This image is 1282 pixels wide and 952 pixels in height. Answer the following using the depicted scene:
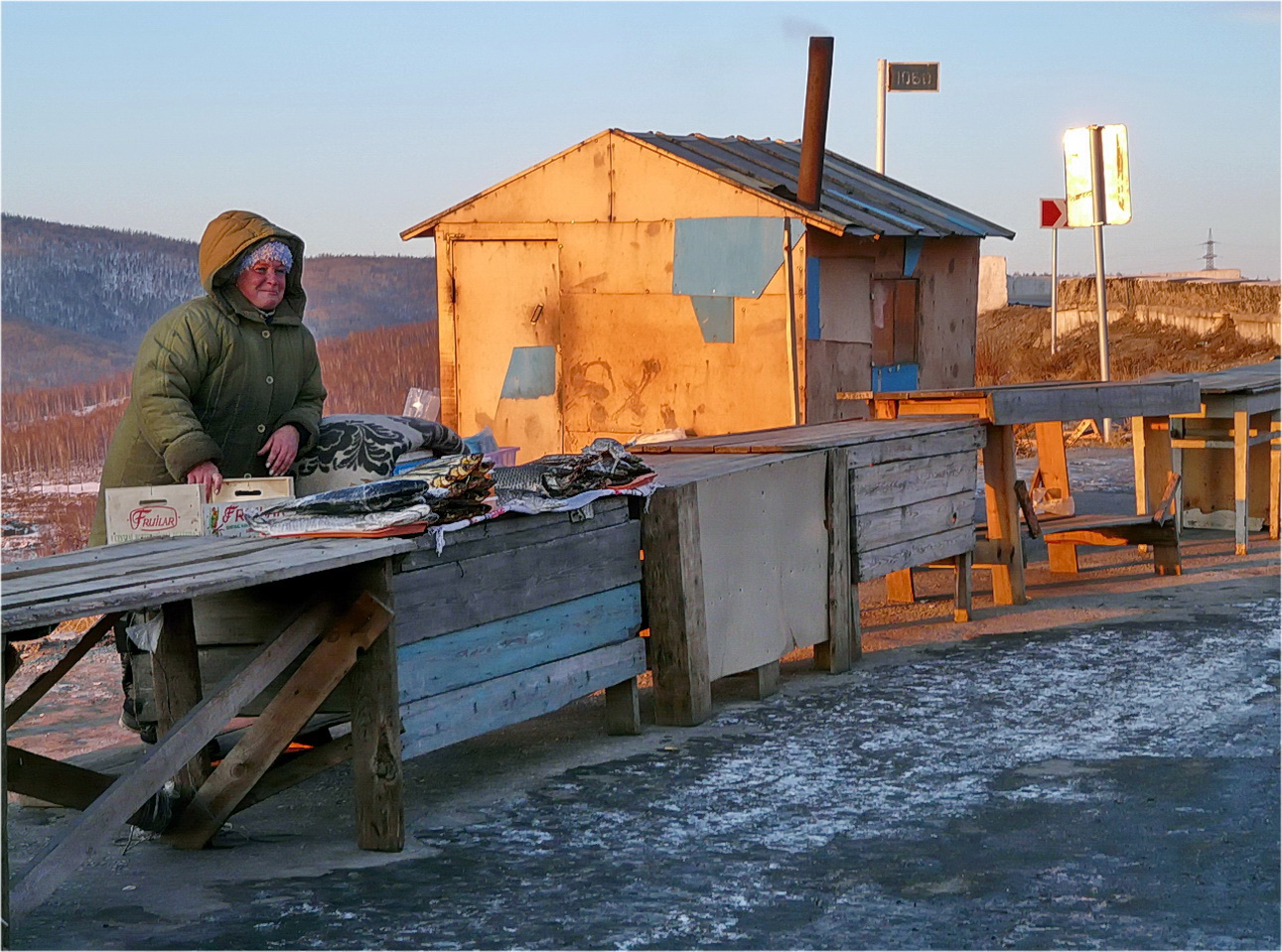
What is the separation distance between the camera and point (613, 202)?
534 inches

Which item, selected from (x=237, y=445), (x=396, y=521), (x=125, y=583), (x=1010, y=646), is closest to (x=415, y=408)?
(x=1010, y=646)

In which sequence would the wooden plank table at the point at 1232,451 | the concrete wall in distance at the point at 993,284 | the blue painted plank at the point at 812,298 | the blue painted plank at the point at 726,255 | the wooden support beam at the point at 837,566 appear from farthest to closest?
the concrete wall in distance at the point at 993,284 → the blue painted plank at the point at 726,255 → the blue painted plank at the point at 812,298 → the wooden plank table at the point at 1232,451 → the wooden support beam at the point at 837,566

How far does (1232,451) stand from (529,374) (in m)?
5.76

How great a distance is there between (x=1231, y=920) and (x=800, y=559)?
11.3 feet

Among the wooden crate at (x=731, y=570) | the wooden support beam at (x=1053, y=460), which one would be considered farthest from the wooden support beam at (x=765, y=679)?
the wooden support beam at (x=1053, y=460)

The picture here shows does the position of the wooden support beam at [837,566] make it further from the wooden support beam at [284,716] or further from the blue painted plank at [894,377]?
the blue painted plank at [894,377]

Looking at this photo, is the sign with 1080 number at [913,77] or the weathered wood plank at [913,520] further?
the sign with 1080 number at [913,77]

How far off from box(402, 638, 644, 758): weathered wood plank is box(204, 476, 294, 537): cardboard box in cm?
81

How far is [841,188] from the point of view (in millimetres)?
14367

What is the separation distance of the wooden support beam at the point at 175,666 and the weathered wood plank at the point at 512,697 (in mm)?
681

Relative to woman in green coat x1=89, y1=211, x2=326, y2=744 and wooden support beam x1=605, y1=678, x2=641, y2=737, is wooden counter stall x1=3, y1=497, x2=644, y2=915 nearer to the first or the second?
wooden support beam x1=605, y1=678, x2=641, y2=737

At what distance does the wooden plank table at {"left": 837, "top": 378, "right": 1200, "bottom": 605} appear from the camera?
9.46 metres

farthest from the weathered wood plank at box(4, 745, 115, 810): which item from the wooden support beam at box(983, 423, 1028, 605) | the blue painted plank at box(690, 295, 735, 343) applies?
the blue painted plank at box(690, 295, 735, 343)

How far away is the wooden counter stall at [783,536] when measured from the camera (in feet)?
22.3
